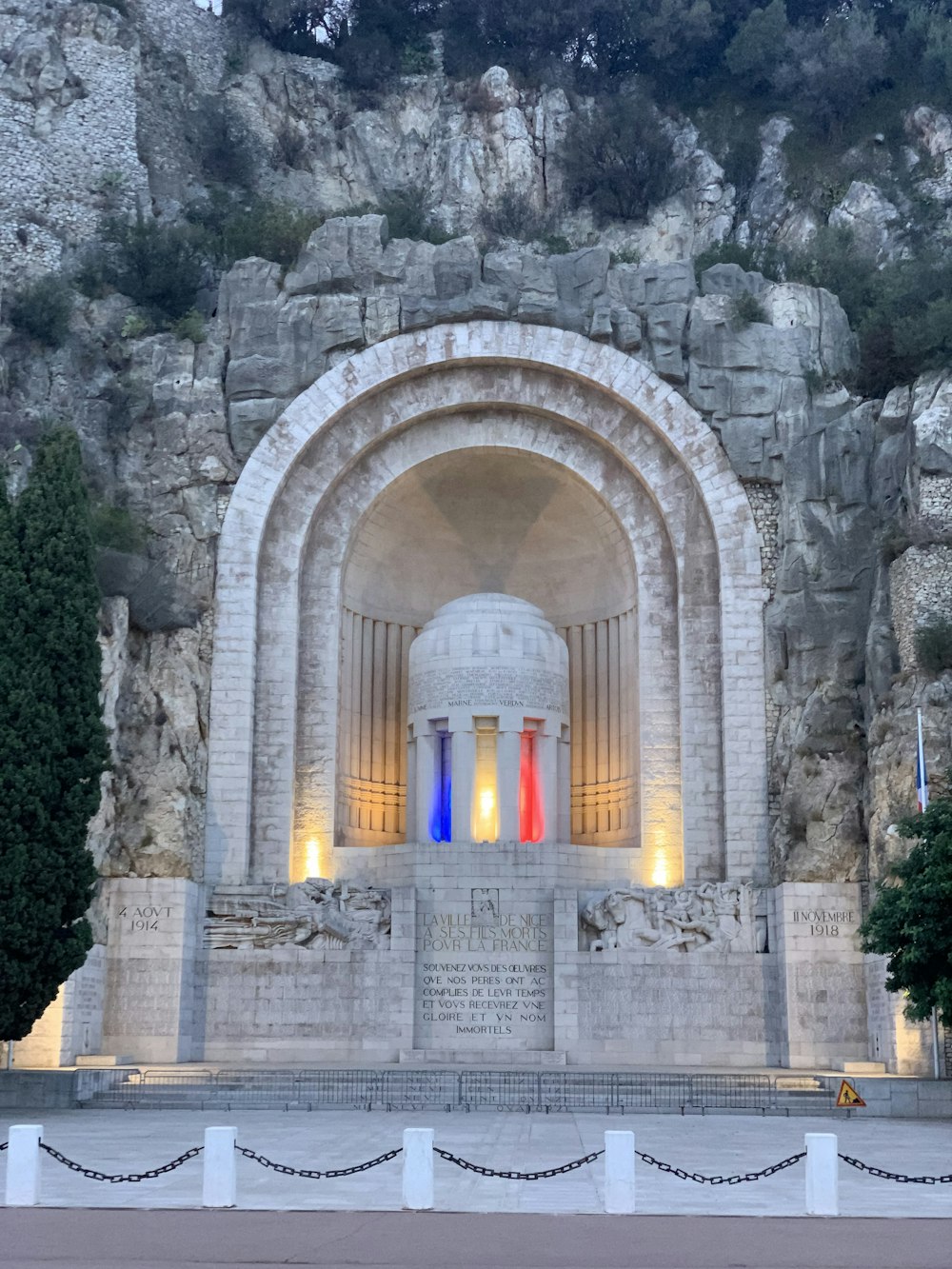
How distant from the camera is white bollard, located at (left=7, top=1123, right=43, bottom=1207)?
36.2ft

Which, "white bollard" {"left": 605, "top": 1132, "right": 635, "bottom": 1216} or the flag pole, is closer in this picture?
"white bollard" {"left": 605, "top": 1132, "right": 635, "bottom": 1216}

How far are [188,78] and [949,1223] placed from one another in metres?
36.8

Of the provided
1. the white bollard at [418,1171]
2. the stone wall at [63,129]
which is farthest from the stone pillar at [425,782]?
the white bollard at [418,1171]

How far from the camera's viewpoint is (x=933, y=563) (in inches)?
997

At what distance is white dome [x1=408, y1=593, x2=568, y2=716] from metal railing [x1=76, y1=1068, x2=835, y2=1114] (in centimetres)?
789

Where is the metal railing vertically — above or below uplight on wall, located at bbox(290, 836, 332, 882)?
below

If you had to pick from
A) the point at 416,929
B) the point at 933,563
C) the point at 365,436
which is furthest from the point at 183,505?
the point at 933,563

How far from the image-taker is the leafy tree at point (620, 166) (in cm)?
3969

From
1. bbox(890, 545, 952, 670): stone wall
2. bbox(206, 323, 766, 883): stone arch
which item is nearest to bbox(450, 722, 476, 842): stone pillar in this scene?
bbox(206, 323, 766, 883): stone arch

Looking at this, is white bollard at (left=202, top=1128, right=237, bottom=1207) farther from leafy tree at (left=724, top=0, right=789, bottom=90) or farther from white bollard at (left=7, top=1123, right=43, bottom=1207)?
leafy tree at (left=724, top=0, right=789, bottom=90)

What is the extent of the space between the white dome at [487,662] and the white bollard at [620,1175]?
16628 mm

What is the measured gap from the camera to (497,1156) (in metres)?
13.9

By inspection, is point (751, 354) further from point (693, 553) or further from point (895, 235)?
point (895, 235)

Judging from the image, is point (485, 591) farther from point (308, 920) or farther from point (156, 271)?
point (156, 271)
